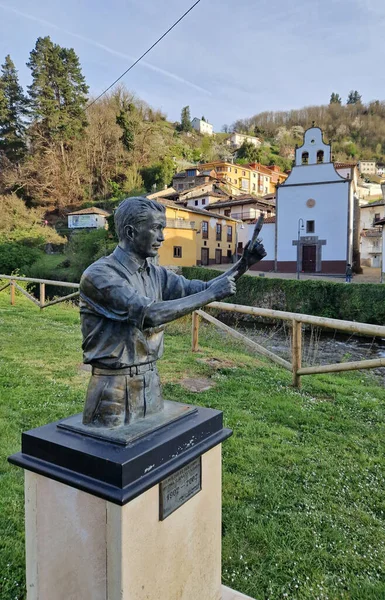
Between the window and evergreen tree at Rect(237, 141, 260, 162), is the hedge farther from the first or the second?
evergreen tree at Rect(237, 141, 260, 162)

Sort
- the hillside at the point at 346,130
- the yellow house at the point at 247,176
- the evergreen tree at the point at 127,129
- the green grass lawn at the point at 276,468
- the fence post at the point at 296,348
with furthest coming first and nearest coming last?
1. the hillside at the point at 346,130
2. the yellow house at the point at 247,176
3. the evergreen tree at the point at 127,129
4. the fence post at the point at 296,348
5. the green grass lawn at the point at 276,468

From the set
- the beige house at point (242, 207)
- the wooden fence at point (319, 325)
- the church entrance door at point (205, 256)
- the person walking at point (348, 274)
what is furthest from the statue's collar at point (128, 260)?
the beige house at point (242, 207)

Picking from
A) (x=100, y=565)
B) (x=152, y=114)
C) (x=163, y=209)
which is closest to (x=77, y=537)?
(x=100, y=565)

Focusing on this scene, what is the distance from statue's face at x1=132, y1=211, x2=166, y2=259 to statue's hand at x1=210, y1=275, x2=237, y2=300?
34 cm

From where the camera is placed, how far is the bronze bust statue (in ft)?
5.39

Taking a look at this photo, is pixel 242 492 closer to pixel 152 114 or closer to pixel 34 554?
pixel 34 554

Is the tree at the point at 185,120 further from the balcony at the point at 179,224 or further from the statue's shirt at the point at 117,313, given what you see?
the statue's shirt at the point at 117,313

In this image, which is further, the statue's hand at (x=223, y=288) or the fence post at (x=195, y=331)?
the fence post at (x=195, y=331)

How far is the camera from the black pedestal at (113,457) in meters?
1.51

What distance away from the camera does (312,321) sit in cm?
467

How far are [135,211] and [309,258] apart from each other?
93.0 ft

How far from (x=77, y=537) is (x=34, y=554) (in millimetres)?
327

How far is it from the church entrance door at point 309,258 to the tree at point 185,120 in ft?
218

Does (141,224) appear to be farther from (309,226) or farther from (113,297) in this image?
(309,226)
